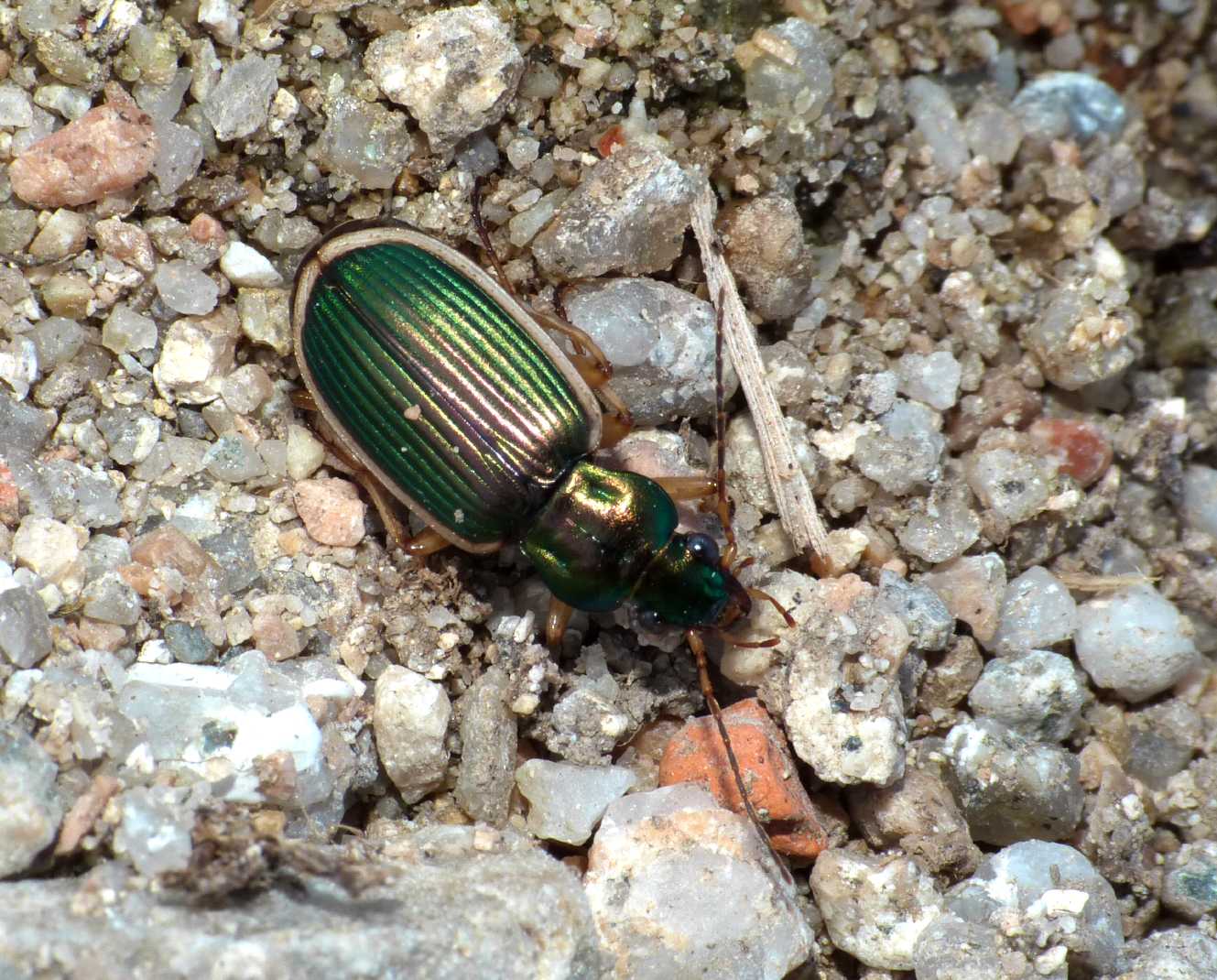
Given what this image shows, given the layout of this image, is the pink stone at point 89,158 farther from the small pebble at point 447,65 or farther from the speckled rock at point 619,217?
the speckled rock at point 619,217

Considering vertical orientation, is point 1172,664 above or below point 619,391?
below

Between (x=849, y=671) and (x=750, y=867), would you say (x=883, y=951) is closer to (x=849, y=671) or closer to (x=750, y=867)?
(x=750, y=867)

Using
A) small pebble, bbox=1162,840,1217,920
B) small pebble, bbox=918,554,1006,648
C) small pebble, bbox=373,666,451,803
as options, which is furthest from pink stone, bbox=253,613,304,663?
small pebble, bbox=1162,840,1217,920

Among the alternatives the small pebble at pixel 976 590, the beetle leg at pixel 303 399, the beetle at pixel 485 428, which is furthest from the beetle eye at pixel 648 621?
the beetle leg at pixel 303 399

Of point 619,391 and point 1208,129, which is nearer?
point 619,391

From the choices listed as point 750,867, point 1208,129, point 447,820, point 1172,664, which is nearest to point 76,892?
point 447,820


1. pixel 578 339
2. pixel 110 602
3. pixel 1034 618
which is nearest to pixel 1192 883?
pixel 1034 618
